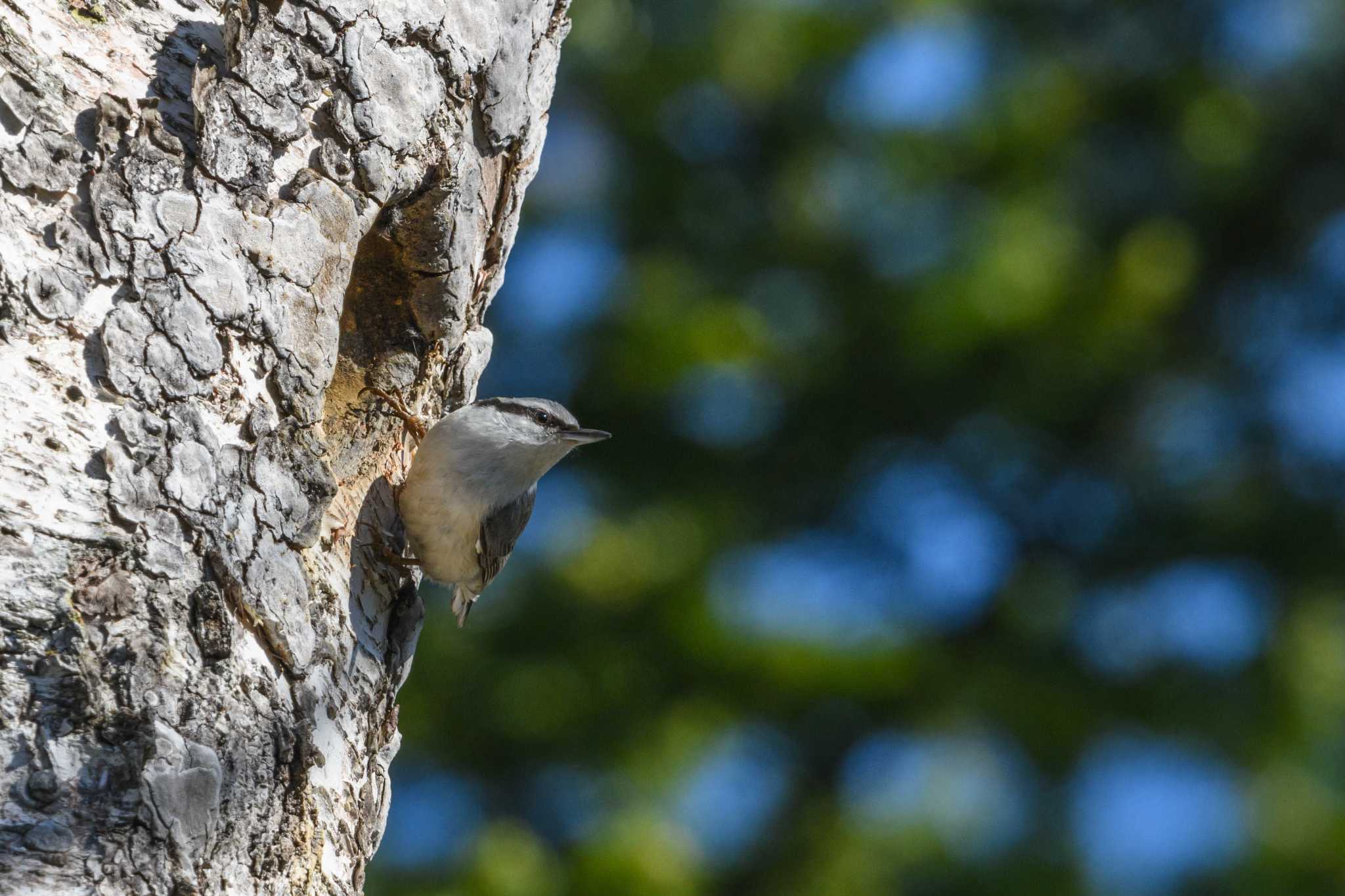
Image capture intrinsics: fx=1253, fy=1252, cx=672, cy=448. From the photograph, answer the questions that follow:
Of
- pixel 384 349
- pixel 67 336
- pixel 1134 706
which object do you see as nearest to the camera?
pixel 67 336

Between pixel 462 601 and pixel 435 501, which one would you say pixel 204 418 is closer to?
pixel 435 501

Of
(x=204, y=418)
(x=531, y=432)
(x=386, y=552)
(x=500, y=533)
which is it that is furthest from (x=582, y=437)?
(x=204, y=418)

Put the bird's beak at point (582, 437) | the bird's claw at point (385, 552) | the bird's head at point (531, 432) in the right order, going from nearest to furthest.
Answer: the bird's claw at point (385, 552)
the bird's head at point (531, 432)
the bird's beak at point (582, 437)

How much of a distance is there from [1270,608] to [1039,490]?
94 cm

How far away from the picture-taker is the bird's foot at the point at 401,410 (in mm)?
2754

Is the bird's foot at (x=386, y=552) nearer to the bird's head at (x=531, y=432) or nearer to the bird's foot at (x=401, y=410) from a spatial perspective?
the bird's foot at (x=401, y=410)

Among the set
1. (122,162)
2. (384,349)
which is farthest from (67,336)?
(384,349)

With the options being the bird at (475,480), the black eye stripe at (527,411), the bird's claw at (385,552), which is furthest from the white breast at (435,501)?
the black eye stripe at (527,411)

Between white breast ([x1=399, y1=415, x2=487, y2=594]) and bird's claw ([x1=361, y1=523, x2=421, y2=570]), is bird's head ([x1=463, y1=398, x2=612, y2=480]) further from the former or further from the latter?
bird's claw ([x1=361, y1=523, x2=421, y2=570])

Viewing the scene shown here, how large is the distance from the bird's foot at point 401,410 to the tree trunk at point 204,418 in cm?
12

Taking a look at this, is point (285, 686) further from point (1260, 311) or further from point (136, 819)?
point (1260, 311)

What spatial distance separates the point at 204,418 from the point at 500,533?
58.8 inches

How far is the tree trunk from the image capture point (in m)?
1.69

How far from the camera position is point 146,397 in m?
1.92
